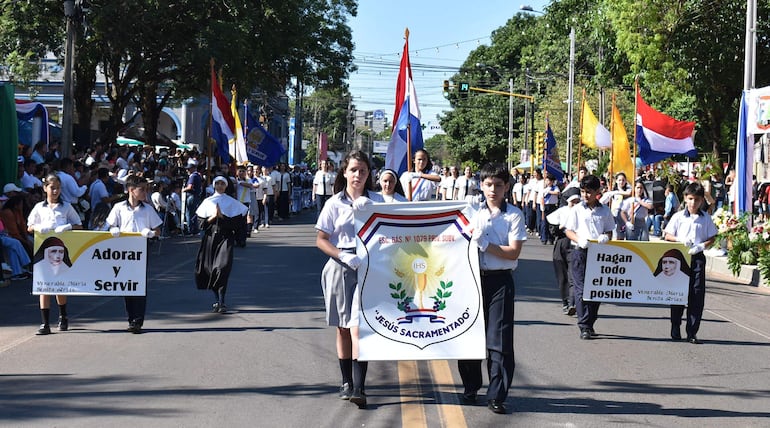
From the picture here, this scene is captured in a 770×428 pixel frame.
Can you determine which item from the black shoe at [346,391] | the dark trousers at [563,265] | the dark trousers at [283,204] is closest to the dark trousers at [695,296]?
the dark trousers at [563,265]

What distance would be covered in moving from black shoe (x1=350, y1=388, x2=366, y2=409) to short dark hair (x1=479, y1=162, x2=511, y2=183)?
5.58 ft

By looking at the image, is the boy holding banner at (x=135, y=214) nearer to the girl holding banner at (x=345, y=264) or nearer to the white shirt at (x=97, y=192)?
the girl holding banner at (x=345, y=264)

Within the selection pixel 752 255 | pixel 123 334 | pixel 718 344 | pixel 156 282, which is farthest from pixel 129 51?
pixel 718 344

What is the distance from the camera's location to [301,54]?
1524 inches

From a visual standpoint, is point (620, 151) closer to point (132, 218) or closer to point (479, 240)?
point (132, 218)

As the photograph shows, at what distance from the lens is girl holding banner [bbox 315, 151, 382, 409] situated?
704 centimetres

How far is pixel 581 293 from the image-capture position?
1073 centimetres

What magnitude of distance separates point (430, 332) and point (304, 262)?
427 inches

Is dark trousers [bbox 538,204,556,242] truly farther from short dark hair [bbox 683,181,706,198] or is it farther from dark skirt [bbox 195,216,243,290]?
short dark hair [bbox 683,181,706,198]

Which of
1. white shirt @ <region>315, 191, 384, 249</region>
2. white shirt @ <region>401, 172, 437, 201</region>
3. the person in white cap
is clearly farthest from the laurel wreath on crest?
the person in white cap

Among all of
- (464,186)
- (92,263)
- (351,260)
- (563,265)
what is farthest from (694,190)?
(464,186)

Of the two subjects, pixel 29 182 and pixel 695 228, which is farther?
pixel 29 182

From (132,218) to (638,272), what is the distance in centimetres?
541

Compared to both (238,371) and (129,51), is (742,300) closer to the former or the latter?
(238,371)
